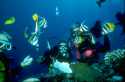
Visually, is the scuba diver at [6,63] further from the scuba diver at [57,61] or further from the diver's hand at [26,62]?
the scuba diver at [57,61]

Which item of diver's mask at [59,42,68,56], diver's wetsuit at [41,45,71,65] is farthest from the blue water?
diver's mask at [59,42,68,56]

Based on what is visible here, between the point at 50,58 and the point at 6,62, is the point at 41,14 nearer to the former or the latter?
the point at 50,58

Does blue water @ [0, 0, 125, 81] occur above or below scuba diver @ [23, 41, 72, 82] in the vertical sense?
above

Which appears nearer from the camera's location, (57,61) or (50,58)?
(57,61)

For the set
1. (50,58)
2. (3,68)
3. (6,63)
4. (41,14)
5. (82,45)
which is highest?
(41,14)

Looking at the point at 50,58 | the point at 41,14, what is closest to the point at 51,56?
the point at 50,58

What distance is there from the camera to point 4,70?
633 centimetres

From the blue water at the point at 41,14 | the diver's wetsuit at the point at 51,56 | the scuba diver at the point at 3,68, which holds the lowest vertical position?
the scuba diver at the point at 3,68

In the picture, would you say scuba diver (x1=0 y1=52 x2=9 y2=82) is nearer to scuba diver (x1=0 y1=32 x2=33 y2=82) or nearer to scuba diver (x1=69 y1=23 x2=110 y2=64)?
scuba diver (x1=0 y1=32 x2=33 y2=82)

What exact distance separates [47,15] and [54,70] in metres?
3.22

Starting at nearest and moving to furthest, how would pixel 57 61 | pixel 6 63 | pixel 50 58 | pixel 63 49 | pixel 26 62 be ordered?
pixel 26 62, pixel 57 61, pixel 6 63, pixel 63 49, pixel 50 58

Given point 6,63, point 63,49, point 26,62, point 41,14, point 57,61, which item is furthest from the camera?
point 41,14

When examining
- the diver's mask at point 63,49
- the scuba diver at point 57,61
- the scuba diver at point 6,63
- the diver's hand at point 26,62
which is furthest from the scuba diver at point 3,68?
the diver's mask at point 63,49

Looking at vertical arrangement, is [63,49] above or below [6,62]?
above
